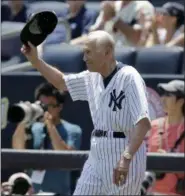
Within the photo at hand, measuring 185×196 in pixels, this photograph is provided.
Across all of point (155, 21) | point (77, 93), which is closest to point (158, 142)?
point (77, 93)

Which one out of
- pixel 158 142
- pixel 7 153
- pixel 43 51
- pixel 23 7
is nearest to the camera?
pixel 7 153

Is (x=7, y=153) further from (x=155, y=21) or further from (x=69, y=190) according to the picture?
(x=155, y=21)

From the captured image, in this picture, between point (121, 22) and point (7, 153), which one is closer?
point (7, 153)

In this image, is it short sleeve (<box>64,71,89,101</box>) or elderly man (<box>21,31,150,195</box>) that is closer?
elderly man (<box>21,31,150,195</box>)

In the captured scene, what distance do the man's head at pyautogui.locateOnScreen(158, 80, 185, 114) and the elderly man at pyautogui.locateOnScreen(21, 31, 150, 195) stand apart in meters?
1.87

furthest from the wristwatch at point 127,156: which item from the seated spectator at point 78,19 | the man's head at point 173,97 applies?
the seated spectator at point 78,19

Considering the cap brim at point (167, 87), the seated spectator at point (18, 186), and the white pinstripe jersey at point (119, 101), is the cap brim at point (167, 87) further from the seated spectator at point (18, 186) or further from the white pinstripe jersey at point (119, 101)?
the white pinstripe jersey at point (119, 101)

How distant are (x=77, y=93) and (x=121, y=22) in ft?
13.7

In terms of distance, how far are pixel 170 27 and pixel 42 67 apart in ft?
14.3

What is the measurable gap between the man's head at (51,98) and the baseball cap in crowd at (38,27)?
6.64ft

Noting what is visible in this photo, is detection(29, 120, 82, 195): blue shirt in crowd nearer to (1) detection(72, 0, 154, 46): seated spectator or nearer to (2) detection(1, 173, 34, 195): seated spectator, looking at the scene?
(2) detection(1, 173, 34, 195): seated spectator

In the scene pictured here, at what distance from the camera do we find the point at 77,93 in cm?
652

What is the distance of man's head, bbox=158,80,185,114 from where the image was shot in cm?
825

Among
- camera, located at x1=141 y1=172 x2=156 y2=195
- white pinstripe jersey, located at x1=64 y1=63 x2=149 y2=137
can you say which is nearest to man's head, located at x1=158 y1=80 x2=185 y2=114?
camera, located at x1=141 y1=172 x2=156 y2=195
